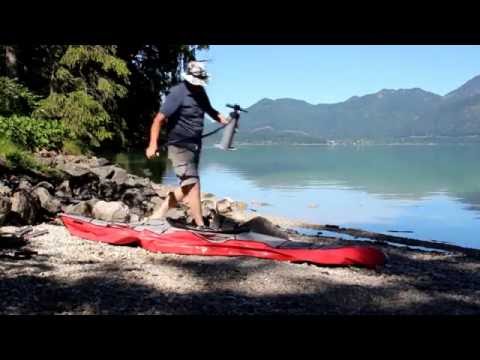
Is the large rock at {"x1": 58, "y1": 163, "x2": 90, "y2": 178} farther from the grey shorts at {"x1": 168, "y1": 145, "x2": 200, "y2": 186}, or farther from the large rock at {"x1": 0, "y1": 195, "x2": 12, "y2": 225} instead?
the grey shorts at {"x1": 168, "y1": 145, "x2": 200, "y2": 186}

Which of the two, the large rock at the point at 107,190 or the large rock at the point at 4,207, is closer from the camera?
the large rock at the point at 4,207

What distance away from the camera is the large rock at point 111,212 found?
8.27 metres

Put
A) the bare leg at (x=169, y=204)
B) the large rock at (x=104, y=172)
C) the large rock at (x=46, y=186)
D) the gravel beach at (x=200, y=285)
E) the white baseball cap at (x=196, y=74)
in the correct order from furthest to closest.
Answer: the large rock at (x=104, y=172) < the large rock at (x=46, y=186) < the bare leg at (x=169, y=204) < the white baseball cap at (x=196, y=74) < the gravel beach at (x=200, y=285)

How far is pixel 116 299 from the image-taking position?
176 inches

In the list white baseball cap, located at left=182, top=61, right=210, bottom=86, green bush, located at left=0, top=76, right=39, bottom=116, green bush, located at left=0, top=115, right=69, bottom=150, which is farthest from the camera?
green bush, located at left=0, top=76, right=39, bottom=116

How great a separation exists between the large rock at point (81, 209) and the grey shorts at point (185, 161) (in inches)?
65.9

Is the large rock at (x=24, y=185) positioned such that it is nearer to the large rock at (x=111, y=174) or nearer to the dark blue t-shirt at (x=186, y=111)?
the dark blue t-shirt at (x=186, y=111)

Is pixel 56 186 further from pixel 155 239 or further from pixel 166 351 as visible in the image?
pixel 166 351

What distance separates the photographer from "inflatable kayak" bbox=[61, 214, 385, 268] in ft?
21.2

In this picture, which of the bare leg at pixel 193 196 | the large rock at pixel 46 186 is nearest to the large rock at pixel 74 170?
the large rock at pixel 46 186

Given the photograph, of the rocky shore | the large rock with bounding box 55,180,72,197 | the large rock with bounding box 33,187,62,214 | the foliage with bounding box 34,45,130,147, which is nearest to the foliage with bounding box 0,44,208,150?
the foliage with bounding box 34,45,130,147

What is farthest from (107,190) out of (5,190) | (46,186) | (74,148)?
(74,148)

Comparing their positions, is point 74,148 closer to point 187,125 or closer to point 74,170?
point 74,170

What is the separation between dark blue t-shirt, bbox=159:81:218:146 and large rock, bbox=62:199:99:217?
183cm
